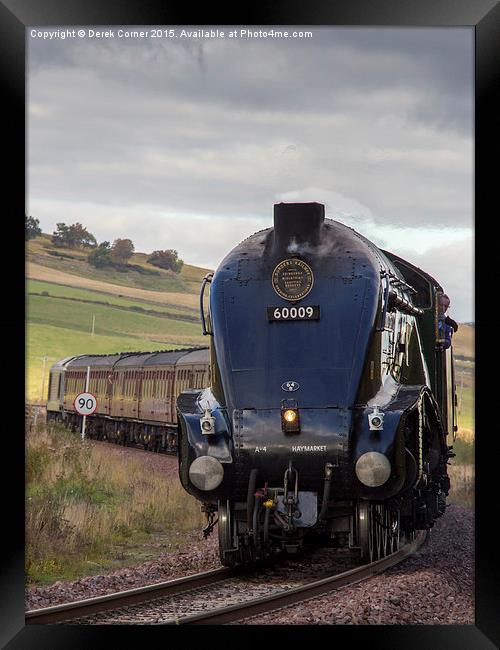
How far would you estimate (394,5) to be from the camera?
11102 millimetres

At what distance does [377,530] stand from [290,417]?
1971mm

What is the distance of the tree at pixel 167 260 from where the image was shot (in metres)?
13.7

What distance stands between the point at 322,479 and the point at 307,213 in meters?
3.01

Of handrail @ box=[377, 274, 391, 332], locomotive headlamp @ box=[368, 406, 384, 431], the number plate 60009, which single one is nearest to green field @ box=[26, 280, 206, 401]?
the number plate 60009

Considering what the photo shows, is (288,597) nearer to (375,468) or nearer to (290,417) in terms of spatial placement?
(375,468)

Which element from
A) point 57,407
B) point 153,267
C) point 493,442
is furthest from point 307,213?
point 57,407

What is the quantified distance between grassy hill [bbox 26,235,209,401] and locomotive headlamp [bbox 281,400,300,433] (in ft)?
7.87

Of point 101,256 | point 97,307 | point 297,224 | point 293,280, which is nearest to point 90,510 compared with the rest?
point 97,307

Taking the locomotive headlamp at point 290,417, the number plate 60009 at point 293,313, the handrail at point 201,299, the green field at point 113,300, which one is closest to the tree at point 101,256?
the green field at point 113,300

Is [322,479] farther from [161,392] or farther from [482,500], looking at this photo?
[161,392]

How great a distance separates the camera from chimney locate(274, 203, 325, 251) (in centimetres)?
1279

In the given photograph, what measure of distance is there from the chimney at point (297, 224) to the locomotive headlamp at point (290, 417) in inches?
72.0

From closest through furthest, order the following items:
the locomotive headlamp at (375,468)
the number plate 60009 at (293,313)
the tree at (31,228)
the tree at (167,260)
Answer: the tree at (31,228) → the locomotive headlamp at (375,468) → the number plate 60009 at (293,313) → the tree at (167,260)

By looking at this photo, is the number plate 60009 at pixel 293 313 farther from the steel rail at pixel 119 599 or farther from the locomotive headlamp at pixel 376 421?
the steel rail at pixel 119 599
